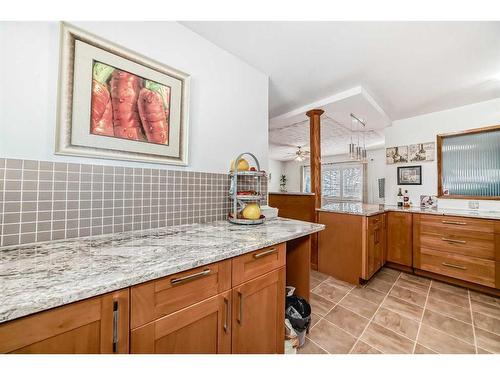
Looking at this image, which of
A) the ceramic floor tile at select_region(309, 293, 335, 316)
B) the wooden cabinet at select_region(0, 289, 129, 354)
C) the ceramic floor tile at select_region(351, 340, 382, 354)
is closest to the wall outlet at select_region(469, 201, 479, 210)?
the ceramic floor tile at select_region(309, 293, 335, 316)

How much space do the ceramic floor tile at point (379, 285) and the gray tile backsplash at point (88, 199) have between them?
1.99 m

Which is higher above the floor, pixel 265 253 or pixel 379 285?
pixel 265 253

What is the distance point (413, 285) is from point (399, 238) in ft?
1.82

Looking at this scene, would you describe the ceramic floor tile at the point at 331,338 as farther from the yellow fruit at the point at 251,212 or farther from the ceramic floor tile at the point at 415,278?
the ceramic floor tile at the point at 415,278

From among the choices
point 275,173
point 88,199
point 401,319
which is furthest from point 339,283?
point 275,173

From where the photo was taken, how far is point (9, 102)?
866mm

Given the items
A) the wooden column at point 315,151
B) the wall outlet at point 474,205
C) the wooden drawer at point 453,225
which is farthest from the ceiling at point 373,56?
the wooden drawer at point 453,225

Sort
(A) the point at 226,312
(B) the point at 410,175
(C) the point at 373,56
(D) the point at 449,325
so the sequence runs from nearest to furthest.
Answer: (A) the point at 226,312
(D) the point at 449,325
(C) the point at 373,56
(B) the point at 410,175

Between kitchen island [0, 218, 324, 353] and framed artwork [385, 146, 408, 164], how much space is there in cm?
302

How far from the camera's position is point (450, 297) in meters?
1.95

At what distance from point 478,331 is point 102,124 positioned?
114 inches

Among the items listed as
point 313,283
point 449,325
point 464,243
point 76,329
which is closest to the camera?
point 76,329

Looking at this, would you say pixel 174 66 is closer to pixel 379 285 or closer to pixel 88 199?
pixel 88 199
